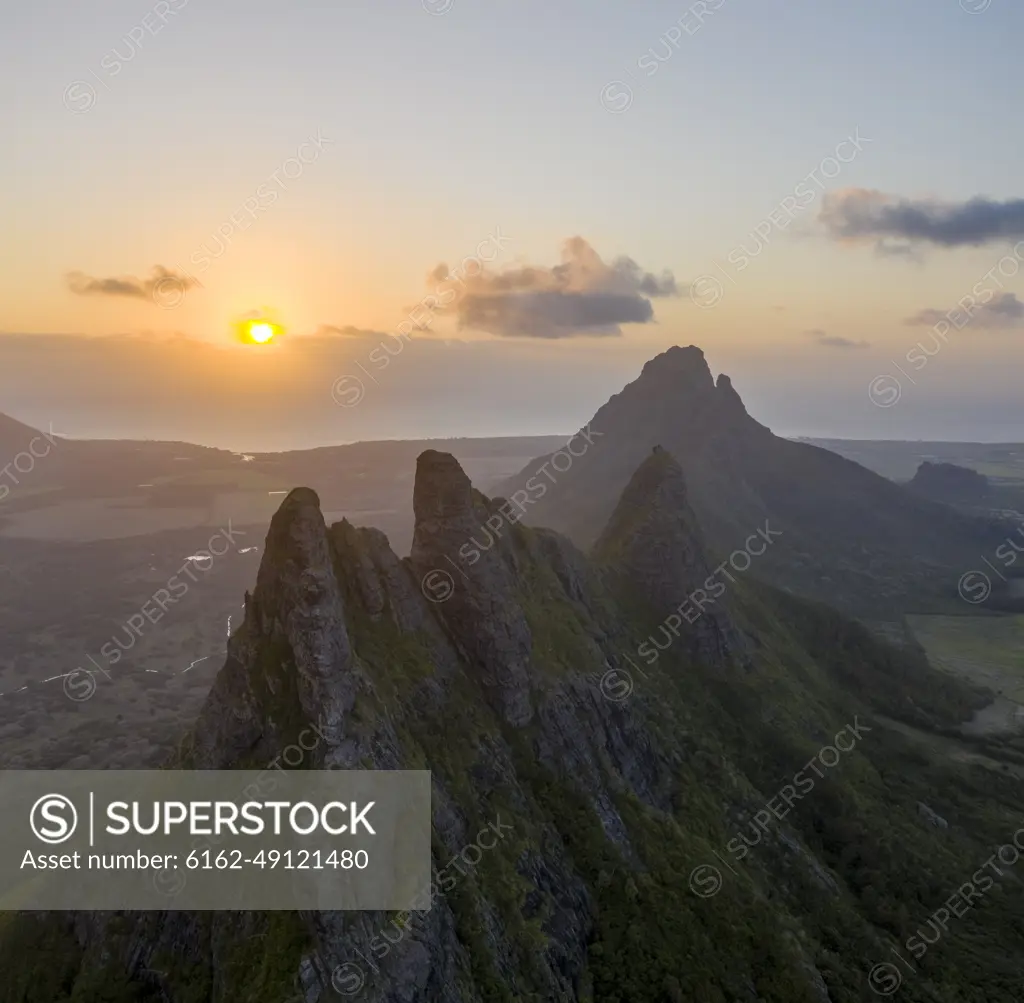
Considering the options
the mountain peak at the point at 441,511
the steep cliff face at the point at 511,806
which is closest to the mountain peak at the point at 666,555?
the steep cliff face at the point at 511,806

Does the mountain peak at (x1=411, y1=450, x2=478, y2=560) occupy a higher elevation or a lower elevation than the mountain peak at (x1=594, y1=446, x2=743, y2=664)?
higher

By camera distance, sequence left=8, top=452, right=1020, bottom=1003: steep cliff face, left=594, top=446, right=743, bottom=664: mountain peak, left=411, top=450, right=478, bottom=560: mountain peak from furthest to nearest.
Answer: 1. left=594, top=446, right=743, bottom=664: mountain peak
2. left=411, top=450, right=478, bottom=560: mountain peak
3. left=8, top=452, right=1020, bottom=1003: steep cliff face

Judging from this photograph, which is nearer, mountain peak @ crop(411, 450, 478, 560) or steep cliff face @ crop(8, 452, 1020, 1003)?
steep cliff face @ crop(8, 452, 1020, 1003)

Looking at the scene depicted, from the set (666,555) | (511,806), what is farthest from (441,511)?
(666,555)

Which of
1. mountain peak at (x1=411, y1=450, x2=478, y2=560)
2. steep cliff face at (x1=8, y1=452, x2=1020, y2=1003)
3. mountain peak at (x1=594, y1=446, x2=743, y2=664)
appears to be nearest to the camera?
steep cliff face at (x1=8, y1=452, x2=1020, y2=1003)

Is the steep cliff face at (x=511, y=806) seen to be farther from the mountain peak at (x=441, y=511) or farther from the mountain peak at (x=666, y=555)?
the mountain peak at (x=666, y=555)

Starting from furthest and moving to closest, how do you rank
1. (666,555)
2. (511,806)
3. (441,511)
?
(666,555) < (441,511) < (511,806)

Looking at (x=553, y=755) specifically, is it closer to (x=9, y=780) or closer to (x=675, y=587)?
(x=675, y=587)

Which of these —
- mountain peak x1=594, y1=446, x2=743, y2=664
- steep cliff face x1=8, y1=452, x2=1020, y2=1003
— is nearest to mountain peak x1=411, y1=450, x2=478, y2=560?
steep cliff face x1=8, y1=452, x2=1020, y2=1003

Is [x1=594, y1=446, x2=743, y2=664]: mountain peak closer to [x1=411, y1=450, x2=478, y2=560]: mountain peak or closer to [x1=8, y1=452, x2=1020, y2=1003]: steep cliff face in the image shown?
[x1=8, y1=452, x2=1020, y2=1003]: steep cliff face

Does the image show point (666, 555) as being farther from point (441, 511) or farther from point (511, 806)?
point (511, 806)
